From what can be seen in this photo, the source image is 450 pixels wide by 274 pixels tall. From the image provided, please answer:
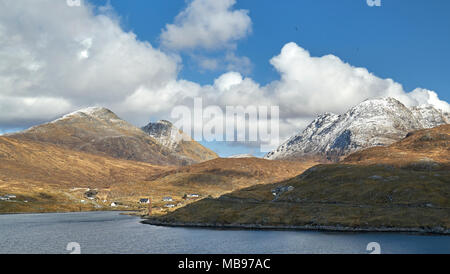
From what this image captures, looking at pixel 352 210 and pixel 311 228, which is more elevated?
pixel 352 210

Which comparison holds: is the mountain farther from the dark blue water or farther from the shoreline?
the dark blue water

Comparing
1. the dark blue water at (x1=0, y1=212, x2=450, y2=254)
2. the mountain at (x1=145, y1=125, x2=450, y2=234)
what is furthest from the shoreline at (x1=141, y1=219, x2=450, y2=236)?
the dark blue water at (x1=0, y1=212, x2=450, y2=254)

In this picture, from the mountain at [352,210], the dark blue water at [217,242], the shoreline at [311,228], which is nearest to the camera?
the dark blue water at [217,242]

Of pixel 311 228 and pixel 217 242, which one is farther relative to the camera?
pixel 311 228

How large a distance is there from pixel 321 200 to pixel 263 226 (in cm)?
4337

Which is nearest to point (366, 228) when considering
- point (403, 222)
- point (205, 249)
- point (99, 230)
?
point (403, 222)

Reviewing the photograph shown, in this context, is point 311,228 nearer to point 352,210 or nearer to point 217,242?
point 352,210

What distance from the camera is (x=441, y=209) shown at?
145 meters

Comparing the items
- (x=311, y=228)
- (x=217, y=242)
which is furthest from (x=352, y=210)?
(x=217, y=242)

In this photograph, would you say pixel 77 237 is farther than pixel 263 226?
No

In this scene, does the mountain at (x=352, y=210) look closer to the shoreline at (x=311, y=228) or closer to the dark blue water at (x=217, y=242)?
the shoreline at (x=311, y=228)

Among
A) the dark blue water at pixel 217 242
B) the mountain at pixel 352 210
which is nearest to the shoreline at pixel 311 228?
the mountain at pixel 352 210

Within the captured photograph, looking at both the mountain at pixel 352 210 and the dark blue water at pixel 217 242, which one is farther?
the mountain at pixel 352 210
